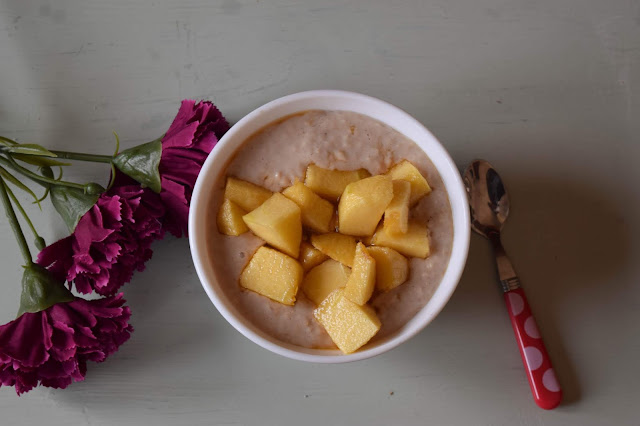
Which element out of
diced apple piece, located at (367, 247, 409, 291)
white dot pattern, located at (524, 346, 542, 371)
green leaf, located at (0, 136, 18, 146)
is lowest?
white dot pattern, located at (524, 346, 542, 371)

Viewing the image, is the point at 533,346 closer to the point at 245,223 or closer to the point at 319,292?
the point at 319,292

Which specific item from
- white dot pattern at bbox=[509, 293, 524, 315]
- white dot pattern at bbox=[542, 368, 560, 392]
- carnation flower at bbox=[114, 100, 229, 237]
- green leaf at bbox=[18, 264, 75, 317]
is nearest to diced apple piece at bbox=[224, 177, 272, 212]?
carnation flower at bbox=[114, 100, 229, 237]

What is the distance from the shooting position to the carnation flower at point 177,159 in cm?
140

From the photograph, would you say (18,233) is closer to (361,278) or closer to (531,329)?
(361,278)

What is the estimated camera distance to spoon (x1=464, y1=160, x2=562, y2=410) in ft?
5.04

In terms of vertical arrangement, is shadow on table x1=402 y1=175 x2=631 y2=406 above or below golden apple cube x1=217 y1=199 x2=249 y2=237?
below

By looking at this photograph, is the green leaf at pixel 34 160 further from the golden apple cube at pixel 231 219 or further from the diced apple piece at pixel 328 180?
the diced apple piece at pixel 328 180

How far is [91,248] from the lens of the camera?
1.35m

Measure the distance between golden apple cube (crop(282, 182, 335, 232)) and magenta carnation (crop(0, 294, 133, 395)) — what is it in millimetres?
494

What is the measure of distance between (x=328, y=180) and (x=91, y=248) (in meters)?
0.56

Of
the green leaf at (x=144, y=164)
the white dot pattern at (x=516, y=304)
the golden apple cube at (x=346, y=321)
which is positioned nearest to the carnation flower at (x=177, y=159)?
the green leaf at (x=144, y=164)

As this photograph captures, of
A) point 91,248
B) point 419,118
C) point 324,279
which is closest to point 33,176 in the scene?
point 91,248

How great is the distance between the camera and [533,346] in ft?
5.03

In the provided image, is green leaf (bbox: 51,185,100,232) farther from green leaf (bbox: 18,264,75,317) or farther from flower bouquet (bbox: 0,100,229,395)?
green leaf (bbox: 18,264,75,317)
